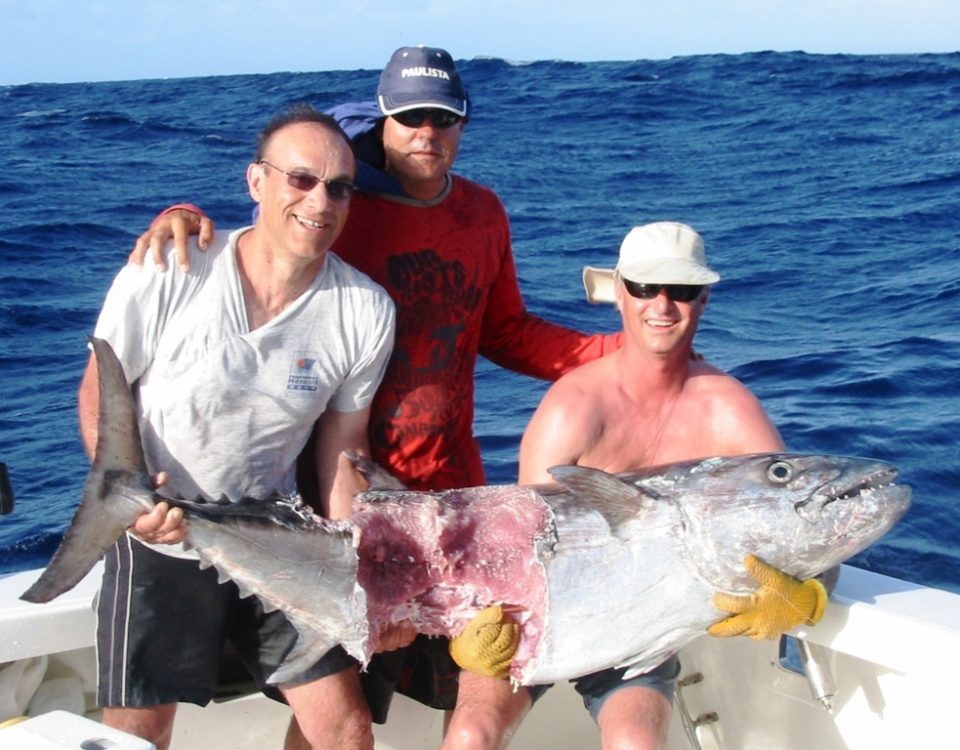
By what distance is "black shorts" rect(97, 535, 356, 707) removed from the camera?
304 cm

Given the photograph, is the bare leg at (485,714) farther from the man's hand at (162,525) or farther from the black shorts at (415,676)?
the man's hand at (162,525)

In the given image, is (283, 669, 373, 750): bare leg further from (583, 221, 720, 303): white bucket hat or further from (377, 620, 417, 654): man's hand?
(583, 221, 720, 303): white bucket hat

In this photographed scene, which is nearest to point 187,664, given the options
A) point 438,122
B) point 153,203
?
point 438,122

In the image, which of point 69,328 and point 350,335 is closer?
point 350,335

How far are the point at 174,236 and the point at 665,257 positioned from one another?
1275 millimetres

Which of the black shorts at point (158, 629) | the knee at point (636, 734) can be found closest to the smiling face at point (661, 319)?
the knee at point (636, 734)

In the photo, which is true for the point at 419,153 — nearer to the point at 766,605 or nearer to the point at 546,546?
the point at 546,546

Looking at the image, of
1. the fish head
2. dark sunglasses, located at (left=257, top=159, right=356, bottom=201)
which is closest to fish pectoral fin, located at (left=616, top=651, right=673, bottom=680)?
the fish head

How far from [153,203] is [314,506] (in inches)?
496

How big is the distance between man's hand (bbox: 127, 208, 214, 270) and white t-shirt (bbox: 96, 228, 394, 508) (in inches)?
1.0

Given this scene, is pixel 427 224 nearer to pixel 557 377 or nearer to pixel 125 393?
pixel 557 377

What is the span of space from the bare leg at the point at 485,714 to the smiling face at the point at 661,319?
990 millimetres

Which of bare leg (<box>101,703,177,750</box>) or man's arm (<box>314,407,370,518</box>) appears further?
man's arm (<box>314,407,370,518</box>)

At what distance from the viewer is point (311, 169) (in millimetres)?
2918
